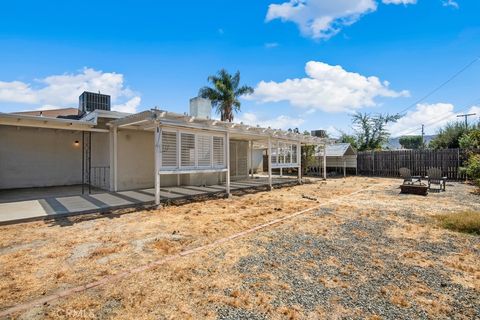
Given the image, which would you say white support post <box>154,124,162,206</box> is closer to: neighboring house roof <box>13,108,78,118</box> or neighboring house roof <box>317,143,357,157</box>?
neighboring house roof <box>13,108,78,118</box>

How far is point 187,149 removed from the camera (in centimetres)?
910

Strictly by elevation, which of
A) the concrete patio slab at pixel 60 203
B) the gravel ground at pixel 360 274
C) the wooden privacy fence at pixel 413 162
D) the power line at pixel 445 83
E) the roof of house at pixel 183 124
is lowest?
the gravel ground at pixel 360 274

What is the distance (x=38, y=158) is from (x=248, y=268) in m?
11.8

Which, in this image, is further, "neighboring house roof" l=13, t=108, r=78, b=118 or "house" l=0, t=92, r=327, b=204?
"neighboring house roof" l=13, t=108, r=78, b=118

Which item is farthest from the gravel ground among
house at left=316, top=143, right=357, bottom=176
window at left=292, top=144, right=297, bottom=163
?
house at left=316, top=143, right=357, bottom=176

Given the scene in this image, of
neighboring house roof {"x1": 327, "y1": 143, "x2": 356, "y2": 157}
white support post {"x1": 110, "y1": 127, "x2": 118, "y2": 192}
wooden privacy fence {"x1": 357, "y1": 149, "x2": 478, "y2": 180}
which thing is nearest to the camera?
white support post {"x1": 110, "y1": 127, "x2": 118, "y2": 192}

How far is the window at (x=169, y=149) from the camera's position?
8.51m

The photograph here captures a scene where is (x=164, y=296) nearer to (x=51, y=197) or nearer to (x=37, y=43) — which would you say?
(x=51, y=197)

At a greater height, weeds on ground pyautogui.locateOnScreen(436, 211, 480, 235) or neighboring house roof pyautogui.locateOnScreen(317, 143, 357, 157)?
neighboring house roof pyautogui.locateOnScreen(317, 143, 357, 157)

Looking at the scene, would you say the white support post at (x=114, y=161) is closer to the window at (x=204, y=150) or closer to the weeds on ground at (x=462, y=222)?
the window at (x=204, y=150)

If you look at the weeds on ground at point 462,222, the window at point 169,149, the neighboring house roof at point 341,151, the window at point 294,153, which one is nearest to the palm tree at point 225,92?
the neighboring house roof at point 341,151

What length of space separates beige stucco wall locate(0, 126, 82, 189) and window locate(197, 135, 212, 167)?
6642 mm

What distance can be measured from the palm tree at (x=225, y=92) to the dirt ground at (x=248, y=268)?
19.3 meters

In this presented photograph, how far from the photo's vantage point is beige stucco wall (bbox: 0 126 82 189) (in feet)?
33.4
